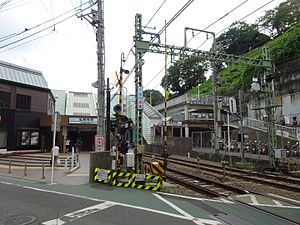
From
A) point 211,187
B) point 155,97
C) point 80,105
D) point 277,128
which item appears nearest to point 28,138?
point 211,187

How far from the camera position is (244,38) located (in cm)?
5528

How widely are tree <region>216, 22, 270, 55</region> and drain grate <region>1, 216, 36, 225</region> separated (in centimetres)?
5221

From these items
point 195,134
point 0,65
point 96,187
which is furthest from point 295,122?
point 0,65

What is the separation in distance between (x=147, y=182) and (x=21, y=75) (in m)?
22.5

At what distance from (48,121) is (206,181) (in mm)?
19753

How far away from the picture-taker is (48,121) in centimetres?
2605

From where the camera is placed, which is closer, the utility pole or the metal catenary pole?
the utility pole

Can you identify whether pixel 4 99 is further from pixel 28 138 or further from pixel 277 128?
pixel 277 128

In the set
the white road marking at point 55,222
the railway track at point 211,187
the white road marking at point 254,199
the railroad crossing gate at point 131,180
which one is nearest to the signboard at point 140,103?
the railroad crossing gate at point 131,180

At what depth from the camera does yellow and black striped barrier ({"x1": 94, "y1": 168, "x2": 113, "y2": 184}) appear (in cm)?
1077

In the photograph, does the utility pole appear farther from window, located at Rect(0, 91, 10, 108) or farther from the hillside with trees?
the hillside with trees

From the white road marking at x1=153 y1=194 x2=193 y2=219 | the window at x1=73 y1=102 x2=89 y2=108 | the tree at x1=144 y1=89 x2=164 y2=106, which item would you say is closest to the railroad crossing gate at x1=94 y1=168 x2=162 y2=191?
the white road marking at x1=153 y1=194 x2=193 y2=219

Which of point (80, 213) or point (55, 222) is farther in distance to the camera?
point (80, 213)

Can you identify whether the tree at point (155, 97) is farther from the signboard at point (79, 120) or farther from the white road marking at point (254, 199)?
the white road marking at point (254, 199)
